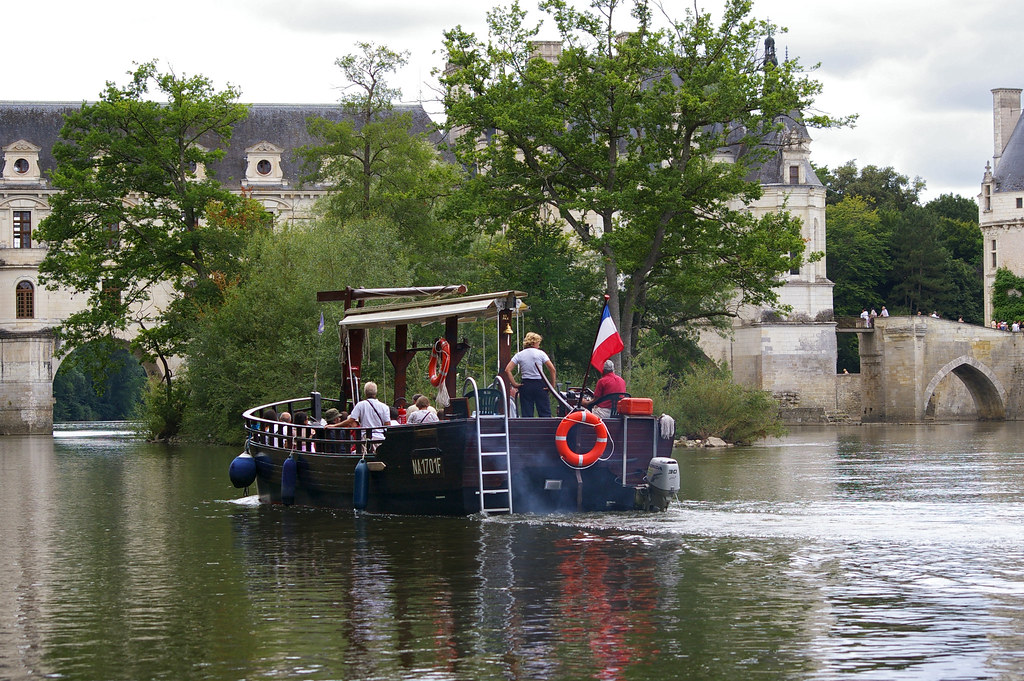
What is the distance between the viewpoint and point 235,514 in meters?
20.4

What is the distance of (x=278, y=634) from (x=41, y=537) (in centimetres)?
799

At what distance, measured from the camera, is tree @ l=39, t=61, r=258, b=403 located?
1799 inches

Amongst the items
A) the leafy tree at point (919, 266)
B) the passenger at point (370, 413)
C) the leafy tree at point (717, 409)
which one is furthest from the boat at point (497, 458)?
the leafy tree at point (919, 266)

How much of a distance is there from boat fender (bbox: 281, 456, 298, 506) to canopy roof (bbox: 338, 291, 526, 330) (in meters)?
2.19

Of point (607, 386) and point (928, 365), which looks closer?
point (607, 386)

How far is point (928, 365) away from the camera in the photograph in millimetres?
72250

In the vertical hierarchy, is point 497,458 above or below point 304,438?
below

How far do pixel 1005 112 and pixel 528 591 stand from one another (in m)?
79.3

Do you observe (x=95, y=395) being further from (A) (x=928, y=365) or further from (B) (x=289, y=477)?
(B) (x=289, y=477)

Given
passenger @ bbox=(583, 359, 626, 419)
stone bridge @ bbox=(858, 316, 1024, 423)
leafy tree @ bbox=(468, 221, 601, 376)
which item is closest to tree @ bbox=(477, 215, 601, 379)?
leafy tree @ bbox=(468, 221, 601, 376)

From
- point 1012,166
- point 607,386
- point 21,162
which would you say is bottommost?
point 607,386

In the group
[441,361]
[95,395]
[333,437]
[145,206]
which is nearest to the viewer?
[333,437]

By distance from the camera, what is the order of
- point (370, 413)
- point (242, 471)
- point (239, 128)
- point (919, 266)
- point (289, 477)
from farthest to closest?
1. point (919, 266)
2. point (239, 128)
3. point (242, 471)
4. point (289, 477)
5. point (370, 413)

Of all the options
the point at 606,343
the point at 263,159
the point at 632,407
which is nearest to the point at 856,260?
the point at 263,159
